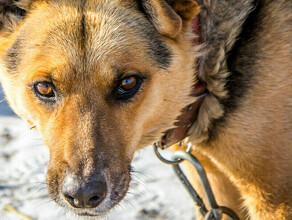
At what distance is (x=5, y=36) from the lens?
2818 millimetres

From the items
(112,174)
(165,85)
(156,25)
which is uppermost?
(156,25)

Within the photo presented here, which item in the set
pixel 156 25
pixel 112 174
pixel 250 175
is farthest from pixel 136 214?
pixel 156 25

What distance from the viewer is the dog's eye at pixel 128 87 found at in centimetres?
257

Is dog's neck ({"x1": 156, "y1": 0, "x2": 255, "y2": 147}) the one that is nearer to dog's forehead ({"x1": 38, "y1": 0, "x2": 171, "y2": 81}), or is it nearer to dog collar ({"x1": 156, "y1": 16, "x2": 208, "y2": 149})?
dog collar ({"x1": 156, "y1": 16, "x2": 208, "y2": 149})

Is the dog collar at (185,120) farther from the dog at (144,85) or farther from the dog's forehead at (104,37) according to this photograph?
the dog's forehead at (104,37)

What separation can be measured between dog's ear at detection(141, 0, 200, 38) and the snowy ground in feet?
→ 4.15

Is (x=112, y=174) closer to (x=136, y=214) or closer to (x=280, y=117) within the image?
(x=280, y=117)

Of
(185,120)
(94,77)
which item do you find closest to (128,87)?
(94,77)

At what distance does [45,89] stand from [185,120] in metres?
0.90

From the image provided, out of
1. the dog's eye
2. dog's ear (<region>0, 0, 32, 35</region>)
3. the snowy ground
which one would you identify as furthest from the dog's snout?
the snowy ground

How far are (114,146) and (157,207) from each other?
1623 millimetres

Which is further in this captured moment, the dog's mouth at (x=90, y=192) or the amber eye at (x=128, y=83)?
the amber eye at (x=128, y=83)

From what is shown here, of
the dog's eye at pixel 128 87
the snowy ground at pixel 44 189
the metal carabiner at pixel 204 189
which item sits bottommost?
the snowy ground at pixel 44 189

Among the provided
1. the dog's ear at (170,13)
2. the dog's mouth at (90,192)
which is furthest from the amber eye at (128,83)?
the dog's mouth at (90,192)
